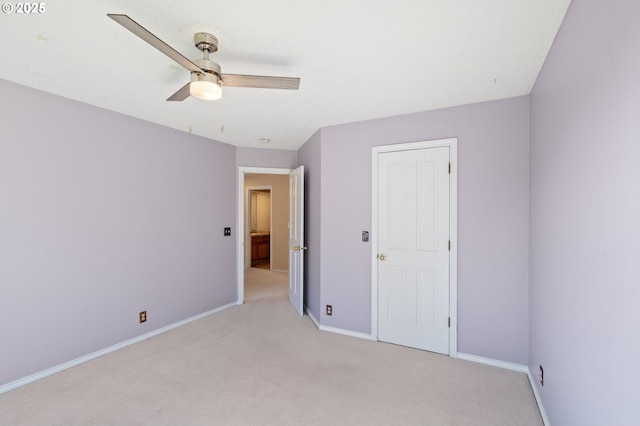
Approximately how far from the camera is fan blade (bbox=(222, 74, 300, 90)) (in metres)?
1.66

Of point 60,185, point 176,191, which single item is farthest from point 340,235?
point 60,185

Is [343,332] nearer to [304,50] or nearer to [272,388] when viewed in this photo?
[272,388]

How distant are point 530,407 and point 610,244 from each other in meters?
1.61

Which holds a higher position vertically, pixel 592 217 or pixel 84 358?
pixel 592 217

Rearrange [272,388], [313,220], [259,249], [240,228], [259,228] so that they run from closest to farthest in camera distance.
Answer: [272,388] < [313,220] < [240,228] < [259,249] < [259,228]

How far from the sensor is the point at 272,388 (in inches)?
88.4

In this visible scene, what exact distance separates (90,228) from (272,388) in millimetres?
2232

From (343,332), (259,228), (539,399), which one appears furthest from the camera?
(259,228)

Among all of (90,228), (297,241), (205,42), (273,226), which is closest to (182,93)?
(205,42)

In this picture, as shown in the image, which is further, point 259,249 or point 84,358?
point 259,249

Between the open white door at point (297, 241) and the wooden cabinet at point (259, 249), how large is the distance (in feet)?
11.8

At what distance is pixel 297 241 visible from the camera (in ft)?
13.3

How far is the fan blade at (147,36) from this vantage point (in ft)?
3.75

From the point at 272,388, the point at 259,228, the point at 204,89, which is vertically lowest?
the point at 272,388
